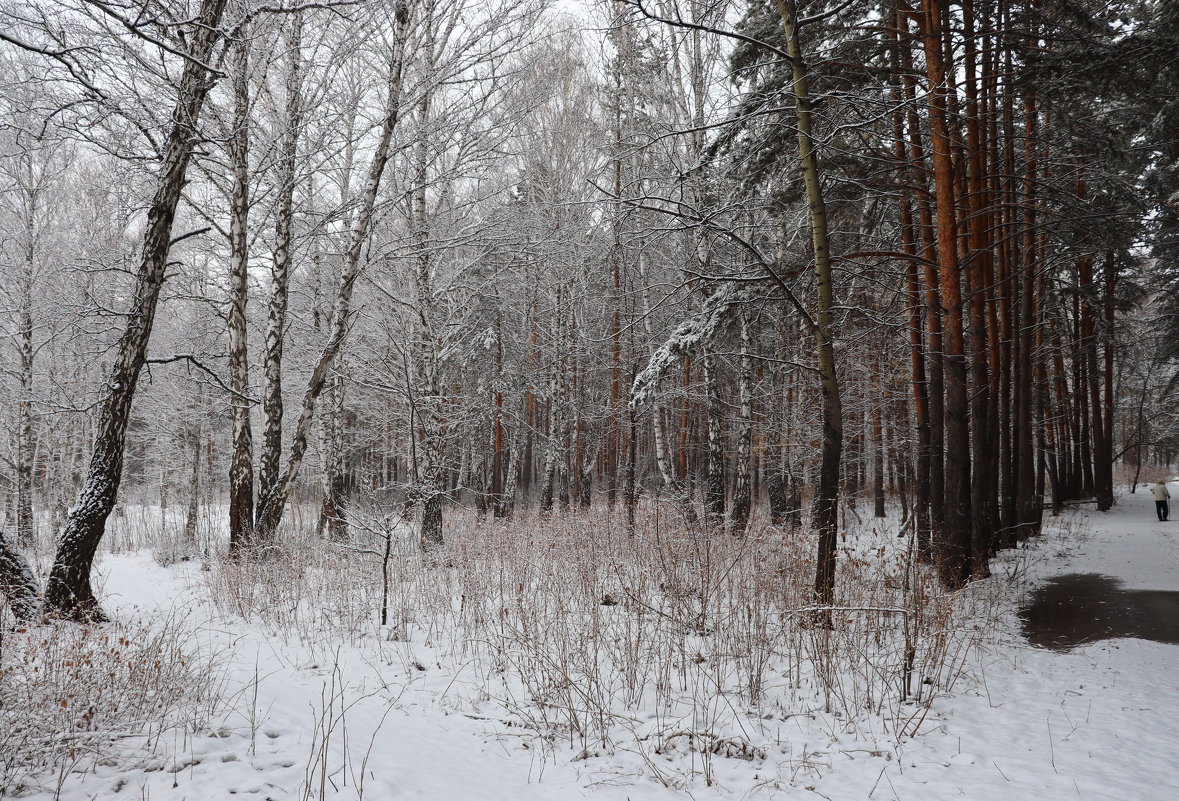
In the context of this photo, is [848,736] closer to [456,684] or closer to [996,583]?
[456,684]

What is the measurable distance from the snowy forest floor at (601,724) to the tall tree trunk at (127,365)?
70 centimetres

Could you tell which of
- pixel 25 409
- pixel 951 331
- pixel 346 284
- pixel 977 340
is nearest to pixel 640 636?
pixel 951 331

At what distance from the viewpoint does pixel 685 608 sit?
5816 millimetres

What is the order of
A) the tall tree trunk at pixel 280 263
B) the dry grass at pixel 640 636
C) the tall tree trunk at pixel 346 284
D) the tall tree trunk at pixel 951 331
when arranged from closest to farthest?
the dry grass at pixel 640 636, the tall tree trunk at pixel 951 331, the tall tree trunk at pixel 280 263, the tall tree trunk at pixel 346 284

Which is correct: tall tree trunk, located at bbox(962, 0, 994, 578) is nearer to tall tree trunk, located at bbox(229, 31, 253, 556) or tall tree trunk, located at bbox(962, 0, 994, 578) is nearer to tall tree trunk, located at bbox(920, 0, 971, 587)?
tall tree trunk, located at bbox(920, 0, 971, 587)

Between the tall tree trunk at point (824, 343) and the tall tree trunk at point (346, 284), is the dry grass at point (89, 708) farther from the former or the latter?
the tall tree trunk at point (824, 343)

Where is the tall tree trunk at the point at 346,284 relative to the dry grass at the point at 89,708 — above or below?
above

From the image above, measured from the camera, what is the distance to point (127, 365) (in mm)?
5816

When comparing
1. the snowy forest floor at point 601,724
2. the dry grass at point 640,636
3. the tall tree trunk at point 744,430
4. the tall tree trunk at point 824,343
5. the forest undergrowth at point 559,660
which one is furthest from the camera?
the tall tree trunk at point 744,430

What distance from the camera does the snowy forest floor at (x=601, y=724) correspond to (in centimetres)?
307

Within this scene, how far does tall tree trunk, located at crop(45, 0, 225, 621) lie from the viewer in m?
5.57

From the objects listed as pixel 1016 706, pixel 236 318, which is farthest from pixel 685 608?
pixel 236 318

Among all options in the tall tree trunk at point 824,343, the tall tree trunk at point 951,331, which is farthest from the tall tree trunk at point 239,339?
the tall tree trunk at point 951,331

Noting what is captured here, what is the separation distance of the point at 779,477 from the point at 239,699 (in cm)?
1138
